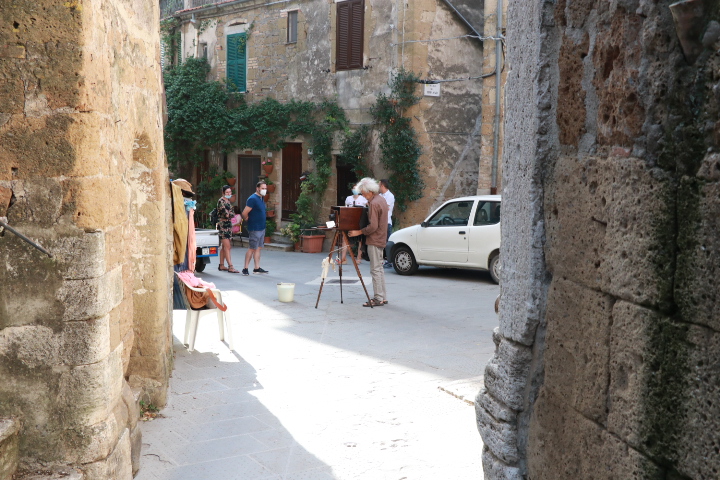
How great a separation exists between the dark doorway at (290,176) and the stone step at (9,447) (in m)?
16.5

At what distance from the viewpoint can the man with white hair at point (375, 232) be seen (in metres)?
11.1

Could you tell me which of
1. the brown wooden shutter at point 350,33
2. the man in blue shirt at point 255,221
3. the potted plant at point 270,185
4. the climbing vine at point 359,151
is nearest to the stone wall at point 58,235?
the man in blue shirt at point 255,221

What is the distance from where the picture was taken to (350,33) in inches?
737

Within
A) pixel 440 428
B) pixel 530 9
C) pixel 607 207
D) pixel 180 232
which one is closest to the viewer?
pixel 607 207

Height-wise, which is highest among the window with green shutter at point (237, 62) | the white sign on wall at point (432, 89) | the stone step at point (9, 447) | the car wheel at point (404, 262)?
the window with green shutter at point (237, 62)

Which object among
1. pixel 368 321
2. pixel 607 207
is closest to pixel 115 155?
pixel 607 207

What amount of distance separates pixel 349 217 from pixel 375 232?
0.47 m

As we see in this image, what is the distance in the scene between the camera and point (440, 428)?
6023 millimetres

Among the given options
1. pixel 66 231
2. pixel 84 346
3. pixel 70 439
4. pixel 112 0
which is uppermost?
pixel 112 0

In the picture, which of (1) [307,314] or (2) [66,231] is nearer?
(2) [66,231]

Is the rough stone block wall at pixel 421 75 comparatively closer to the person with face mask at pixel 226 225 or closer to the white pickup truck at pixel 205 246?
the person with face mask at pixel 226 225

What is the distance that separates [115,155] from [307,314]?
6.24m

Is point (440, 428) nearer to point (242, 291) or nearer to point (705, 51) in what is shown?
point (705, 51)

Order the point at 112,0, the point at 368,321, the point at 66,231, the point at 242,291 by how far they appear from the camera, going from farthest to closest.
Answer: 1. the point at 242,291
2. the point at 368,321
3. the point at 112,0
4. the point at 66,231
